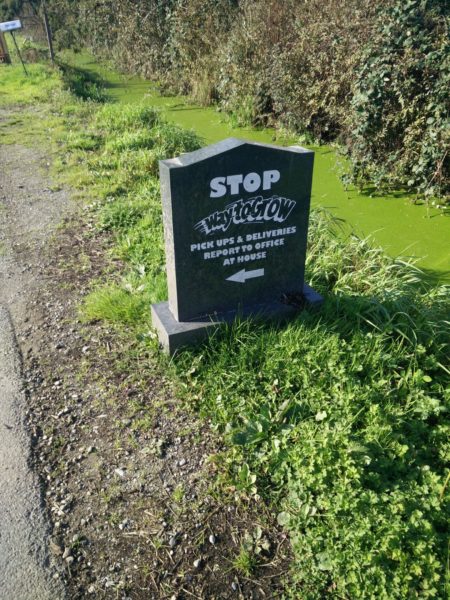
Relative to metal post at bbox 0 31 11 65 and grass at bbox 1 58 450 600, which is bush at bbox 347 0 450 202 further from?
metal post at bbox 0 31 11 65

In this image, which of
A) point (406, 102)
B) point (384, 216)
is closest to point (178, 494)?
point (384, 216)

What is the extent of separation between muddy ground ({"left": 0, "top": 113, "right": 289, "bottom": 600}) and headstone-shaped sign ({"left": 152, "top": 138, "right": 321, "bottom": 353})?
0.51 m

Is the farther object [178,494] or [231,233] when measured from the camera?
[231,233]

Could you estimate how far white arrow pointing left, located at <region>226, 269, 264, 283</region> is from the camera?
3277mm

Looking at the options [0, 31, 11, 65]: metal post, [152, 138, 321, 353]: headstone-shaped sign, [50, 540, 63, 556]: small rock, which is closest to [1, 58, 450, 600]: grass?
[152, 138, 321, 353]: headstone-shaped sign

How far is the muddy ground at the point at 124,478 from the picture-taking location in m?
2.14

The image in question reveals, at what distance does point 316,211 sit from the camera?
17.6 feet

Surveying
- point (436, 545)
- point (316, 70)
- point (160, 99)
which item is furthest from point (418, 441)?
point (160, 99)

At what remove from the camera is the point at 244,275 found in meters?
3.32

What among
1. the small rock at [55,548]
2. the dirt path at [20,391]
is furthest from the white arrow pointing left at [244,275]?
the small rock at [55,548]

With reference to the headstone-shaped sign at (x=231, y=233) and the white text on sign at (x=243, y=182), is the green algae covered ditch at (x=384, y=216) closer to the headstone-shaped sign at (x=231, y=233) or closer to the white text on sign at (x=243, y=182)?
Result: the headstone-shaped sign at (x=231, y=233)

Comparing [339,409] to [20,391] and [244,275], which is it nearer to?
[244,275]

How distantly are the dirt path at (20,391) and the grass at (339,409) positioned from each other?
682mm

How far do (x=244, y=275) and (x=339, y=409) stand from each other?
3.67 ft
